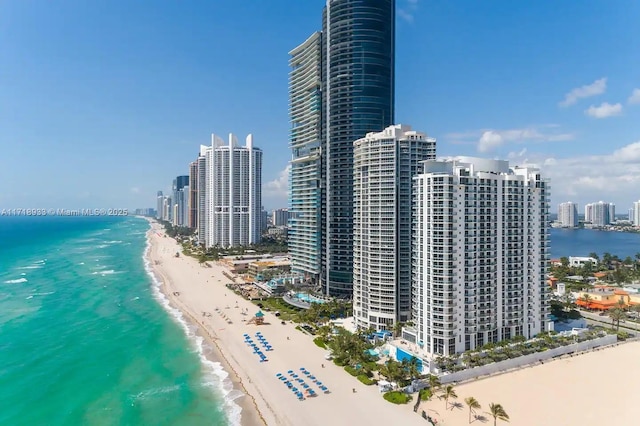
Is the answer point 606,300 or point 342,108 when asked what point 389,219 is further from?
point 606,300

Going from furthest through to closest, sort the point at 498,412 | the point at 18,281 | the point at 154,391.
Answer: the point at 18,281 < the point at 154,391 < the point at 498,412

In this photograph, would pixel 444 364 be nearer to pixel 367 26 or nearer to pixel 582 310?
pixel 582 310

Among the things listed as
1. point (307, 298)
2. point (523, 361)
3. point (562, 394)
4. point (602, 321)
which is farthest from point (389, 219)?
point (602, 321)

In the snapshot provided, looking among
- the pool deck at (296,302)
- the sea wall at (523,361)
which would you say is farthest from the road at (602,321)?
the pool deck at (296,302)

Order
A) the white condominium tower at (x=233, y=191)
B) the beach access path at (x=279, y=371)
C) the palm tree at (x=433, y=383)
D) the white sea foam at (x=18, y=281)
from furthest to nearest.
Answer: the white condominium tower at (x=233, y=191) < the white sea foam at (x=18, y=281) < the palm tree at (x=433, y=383) < the beach access path at (x=279, y=371)

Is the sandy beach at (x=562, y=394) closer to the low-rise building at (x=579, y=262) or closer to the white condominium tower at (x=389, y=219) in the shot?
the white condominium tower at (x=389, y=219)
